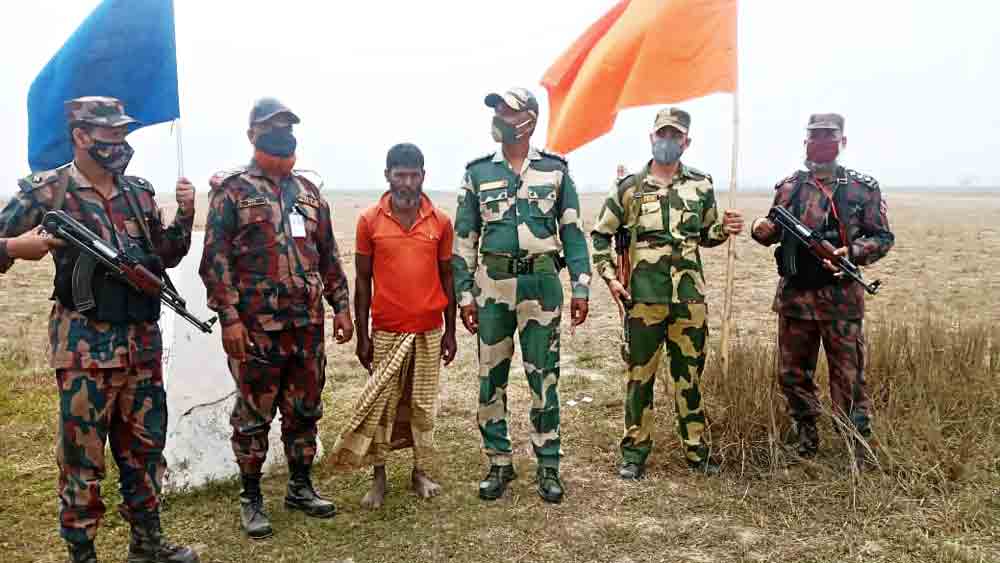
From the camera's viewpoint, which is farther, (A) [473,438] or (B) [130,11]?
(A) [473,438]

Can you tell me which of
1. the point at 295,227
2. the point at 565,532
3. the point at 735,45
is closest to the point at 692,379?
the point at 565,532

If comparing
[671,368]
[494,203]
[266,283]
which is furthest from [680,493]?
[266,283]

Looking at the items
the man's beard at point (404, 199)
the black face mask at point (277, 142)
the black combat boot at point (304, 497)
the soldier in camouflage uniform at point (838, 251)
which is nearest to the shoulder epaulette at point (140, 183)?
the black face mask at point (277, 142)

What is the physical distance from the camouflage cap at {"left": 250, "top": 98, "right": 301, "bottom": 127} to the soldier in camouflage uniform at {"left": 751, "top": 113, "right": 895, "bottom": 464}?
295 cm

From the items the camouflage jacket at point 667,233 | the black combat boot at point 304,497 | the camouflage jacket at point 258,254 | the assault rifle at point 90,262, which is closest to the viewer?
the assault rifle at point 90,262

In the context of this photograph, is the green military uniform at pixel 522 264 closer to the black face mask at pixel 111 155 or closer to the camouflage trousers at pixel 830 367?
the camouflage trousers at pixel 830 367

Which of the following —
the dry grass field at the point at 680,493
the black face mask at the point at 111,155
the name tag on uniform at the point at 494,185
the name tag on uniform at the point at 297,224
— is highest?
the black face mask at the point at 111,155

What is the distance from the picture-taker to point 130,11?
14.1 ft

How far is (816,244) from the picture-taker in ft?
14.8

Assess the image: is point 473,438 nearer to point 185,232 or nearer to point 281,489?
point 281,489

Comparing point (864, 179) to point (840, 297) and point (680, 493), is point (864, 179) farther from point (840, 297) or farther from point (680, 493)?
point (680, 493)

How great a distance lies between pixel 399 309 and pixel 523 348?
0.82 metres

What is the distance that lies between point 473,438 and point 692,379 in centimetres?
184

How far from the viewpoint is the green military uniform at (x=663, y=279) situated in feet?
15.1
